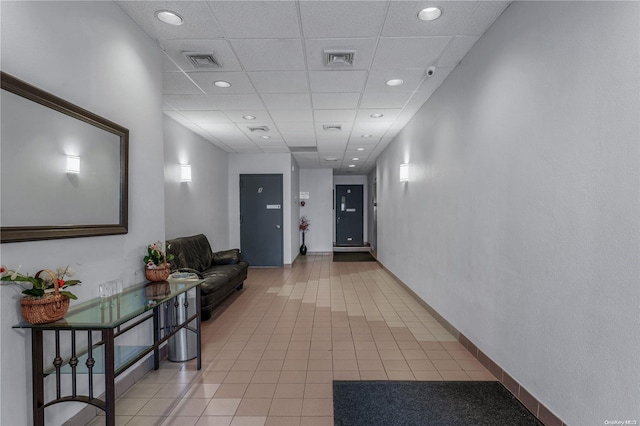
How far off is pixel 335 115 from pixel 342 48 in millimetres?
2008

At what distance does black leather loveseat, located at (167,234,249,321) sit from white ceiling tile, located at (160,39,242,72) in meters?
2.03

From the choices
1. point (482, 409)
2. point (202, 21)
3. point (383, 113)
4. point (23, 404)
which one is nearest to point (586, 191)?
point (482, 409)

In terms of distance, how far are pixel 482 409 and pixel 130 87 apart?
11.3 feet

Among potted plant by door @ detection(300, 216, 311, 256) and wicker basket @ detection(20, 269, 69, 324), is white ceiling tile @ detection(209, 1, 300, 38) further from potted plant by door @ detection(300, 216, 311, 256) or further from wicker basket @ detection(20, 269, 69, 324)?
potted plant by door @ detection(300, 216, 311, 256)

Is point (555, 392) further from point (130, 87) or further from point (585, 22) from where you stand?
point (130, 87)

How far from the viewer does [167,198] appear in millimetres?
4867

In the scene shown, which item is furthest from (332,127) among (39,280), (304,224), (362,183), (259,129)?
(362,183)

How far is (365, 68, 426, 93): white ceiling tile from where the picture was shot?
3.51m

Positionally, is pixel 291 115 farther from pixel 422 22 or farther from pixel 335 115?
pixel 422 22

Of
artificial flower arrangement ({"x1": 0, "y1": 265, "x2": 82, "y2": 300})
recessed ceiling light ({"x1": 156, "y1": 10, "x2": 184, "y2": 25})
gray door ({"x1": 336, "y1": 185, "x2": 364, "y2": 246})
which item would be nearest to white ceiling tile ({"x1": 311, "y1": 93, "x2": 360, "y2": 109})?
recessed ceiling light ({"x1": 156, "y1": 10, "x2": 184, "y2": 25})

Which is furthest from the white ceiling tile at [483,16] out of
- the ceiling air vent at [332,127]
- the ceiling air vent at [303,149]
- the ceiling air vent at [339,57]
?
the ceiling air vent at [303,149]

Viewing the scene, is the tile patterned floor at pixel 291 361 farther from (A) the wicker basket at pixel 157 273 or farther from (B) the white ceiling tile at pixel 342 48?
(B) the white ceiling tile at pixel 342 48

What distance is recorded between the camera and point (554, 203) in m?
1.96

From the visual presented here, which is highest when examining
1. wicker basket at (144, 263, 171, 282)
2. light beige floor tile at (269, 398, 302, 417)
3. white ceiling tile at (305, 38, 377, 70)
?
white ceiling tile at (305, 38, 377, 70)
